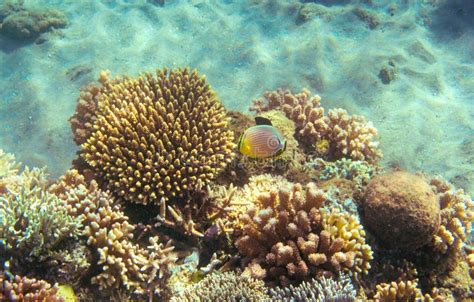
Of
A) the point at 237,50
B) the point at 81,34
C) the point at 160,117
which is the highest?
the point at 160,117

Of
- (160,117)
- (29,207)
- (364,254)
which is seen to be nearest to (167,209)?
(160,117)

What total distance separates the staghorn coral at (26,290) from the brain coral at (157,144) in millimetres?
1166

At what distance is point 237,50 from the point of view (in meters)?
10.5

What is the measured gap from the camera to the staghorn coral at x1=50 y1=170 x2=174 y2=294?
3328 mm

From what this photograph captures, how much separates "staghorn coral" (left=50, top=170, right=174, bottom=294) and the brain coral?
0.94 feet

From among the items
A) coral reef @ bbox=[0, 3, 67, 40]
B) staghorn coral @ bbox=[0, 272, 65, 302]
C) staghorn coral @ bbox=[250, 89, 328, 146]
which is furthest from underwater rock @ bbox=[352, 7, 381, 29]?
staghorn coral @ bbox=[0, 272, 65, 302]

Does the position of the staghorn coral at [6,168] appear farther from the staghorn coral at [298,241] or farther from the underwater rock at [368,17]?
the underwater rock at [368,17]

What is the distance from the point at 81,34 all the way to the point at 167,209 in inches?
391

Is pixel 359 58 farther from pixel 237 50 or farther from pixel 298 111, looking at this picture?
pixel 298 111

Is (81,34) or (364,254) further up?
(364,254)

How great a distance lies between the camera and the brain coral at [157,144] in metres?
3.83

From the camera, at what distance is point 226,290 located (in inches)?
131

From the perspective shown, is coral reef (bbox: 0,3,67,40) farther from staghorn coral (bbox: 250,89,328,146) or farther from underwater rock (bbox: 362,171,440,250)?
underwater rock (bbox: 362,171,440,250)

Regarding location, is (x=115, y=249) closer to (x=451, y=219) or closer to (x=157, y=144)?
(x=157, y=144)
